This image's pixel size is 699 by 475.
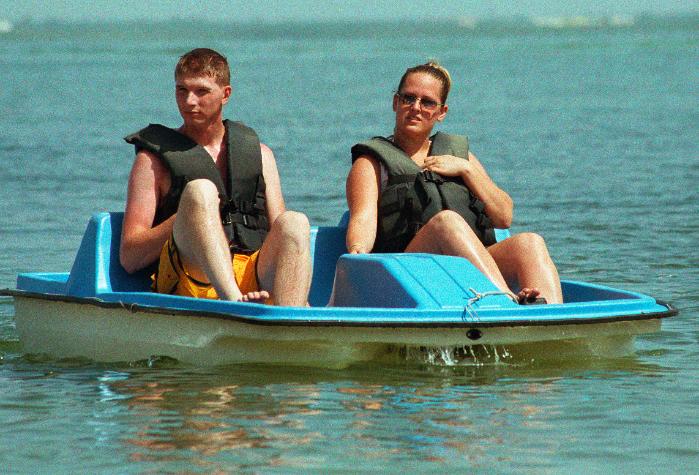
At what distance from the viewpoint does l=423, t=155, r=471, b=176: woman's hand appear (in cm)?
706

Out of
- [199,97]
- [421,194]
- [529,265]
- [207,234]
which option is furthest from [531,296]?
[199,97]

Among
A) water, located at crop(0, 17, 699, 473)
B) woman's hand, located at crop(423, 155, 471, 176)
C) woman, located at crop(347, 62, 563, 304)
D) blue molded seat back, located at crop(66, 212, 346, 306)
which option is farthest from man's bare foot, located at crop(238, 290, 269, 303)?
woman's hand, located at crop(423, 155, 471, 176)

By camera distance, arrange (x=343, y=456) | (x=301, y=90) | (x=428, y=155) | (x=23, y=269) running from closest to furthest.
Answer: (x=343, y=456)
(x=428, y=155)
(x=23, y=269)
(x=301, y=90)

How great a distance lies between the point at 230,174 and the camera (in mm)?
6871

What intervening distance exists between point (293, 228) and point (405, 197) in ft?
2.60

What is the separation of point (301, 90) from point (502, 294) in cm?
2427

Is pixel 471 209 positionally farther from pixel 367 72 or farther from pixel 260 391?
pixel 367 72

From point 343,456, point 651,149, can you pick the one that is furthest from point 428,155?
point 651,149

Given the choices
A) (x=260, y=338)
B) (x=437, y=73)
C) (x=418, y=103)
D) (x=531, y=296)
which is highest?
(x=437, y=73)

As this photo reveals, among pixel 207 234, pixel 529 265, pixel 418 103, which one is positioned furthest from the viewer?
pixel 418 103

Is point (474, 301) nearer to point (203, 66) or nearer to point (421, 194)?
point (421, 194)

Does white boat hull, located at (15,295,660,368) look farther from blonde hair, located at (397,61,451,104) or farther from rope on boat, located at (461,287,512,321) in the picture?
blonde hair, located at (397,61,451,104)

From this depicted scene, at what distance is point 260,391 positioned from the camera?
6.30 metres

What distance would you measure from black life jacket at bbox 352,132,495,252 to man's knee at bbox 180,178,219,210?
0.85 metres
